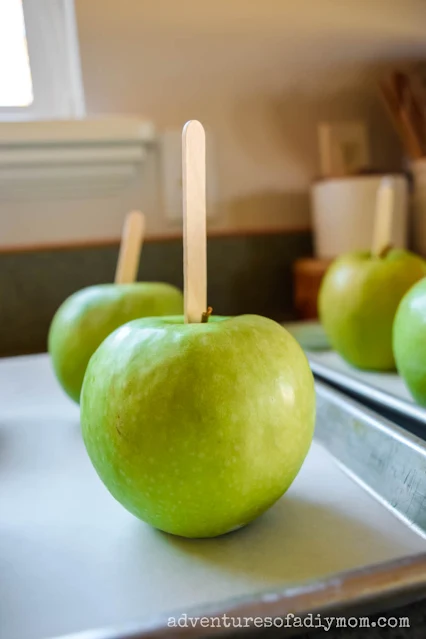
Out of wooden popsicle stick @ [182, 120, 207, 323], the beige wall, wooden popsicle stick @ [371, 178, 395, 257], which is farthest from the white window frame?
wooden popsicle stick @ [182, 120, 207, 323]

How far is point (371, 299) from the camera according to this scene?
0.69 metres

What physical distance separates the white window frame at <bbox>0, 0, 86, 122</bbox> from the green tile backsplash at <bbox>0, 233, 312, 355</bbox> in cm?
23

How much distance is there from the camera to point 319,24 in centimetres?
101


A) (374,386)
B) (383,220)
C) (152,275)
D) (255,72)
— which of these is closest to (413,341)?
(374,386)

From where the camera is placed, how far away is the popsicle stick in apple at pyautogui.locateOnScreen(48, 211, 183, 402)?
573mm

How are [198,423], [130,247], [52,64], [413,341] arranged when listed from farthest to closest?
[52,64], [130,247], [413,341], [198,423]

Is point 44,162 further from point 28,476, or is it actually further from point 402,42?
point 402,42

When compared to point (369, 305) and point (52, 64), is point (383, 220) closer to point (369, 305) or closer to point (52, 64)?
point (369, 305)

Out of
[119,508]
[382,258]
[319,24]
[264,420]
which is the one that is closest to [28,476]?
[119,508]

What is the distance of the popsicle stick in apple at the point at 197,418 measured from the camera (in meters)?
0.34

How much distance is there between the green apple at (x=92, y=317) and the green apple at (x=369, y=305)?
0.22 metres

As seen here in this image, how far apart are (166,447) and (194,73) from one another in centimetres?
80

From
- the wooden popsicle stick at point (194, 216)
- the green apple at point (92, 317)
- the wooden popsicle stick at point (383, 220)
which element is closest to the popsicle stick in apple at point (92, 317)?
the green apple at point (92, 317)

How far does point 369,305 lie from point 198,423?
41 cm
